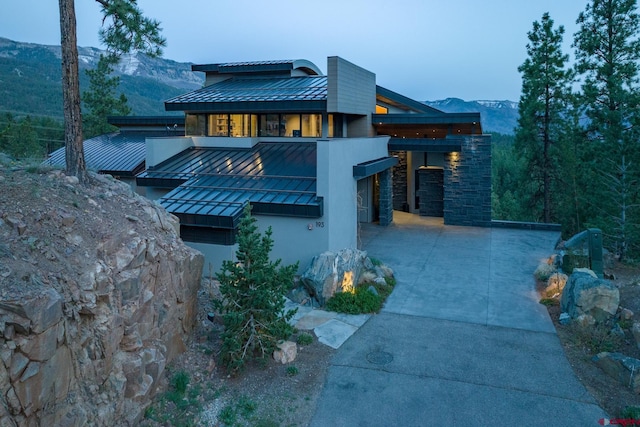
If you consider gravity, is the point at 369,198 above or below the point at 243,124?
below

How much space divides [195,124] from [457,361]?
15.7 metres

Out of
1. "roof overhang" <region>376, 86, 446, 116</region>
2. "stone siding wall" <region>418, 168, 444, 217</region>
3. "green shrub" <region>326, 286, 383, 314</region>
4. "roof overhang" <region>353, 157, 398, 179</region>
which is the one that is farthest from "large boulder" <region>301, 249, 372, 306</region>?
"stone siding wall" <region>418, 168, 444, 217</region>

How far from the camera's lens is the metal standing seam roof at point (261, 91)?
18558 millimetres

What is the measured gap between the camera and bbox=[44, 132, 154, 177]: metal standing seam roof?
20.8 m

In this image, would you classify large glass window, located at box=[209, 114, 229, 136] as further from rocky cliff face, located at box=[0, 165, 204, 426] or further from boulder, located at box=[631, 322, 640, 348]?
boulder, located at box=[631, 322, 640, 348]

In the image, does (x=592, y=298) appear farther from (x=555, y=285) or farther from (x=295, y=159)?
(x=295, y=159)

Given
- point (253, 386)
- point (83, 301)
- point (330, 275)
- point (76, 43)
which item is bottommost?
point (253, 386)

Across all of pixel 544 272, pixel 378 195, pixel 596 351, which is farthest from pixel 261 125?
pixel 596 351

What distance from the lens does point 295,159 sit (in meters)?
17.0

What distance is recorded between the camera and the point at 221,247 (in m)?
13.9

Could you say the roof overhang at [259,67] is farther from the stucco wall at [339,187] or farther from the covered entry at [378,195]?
the stucco wall at [339,187]

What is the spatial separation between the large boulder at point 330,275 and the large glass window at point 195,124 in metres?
10.1

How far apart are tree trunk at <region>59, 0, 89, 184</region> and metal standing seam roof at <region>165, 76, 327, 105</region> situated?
9776 mm

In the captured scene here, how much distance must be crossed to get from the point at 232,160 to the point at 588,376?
13674mm
